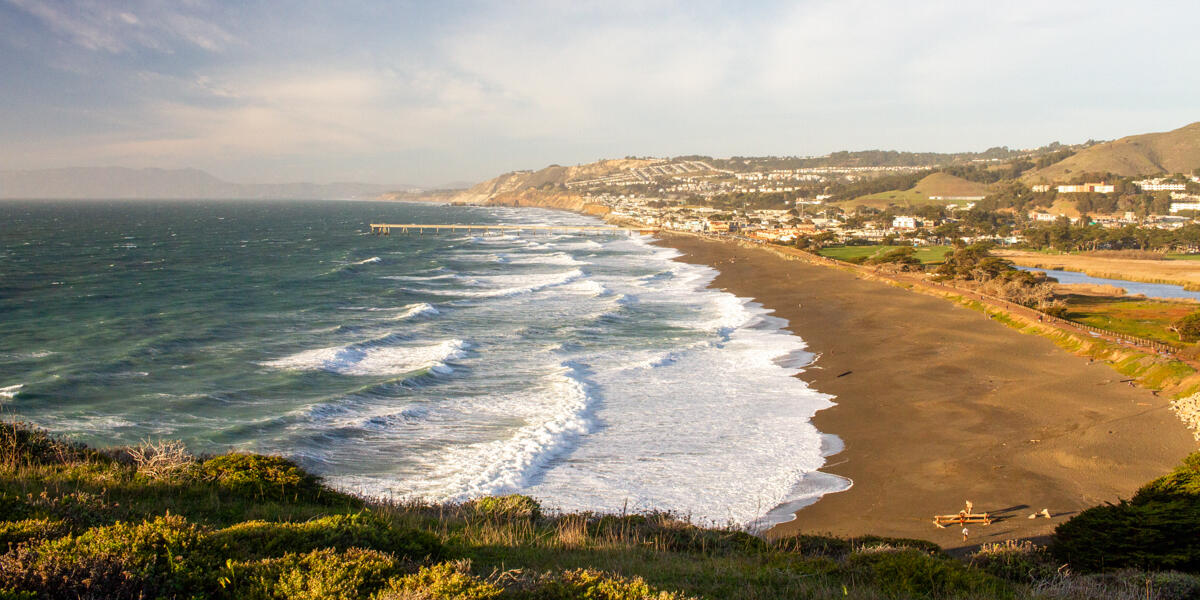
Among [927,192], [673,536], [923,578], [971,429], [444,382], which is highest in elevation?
[927,192]

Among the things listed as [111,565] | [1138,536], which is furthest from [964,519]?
[111,565]

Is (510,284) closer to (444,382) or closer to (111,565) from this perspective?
(444,382)

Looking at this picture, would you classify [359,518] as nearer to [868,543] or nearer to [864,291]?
[868,543]

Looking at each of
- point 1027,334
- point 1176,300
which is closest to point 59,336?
point 1027,334

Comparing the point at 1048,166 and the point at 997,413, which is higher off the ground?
the point at 1048,166

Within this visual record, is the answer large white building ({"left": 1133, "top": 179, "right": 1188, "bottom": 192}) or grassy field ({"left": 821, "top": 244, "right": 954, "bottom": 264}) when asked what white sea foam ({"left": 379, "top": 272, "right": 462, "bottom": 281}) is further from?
large white building ({"left": 1133, "top": 179, "right": 1188, "bottom": 192})

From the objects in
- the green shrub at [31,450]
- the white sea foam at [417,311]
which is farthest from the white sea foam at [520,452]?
the white sea foam at [417,311]
